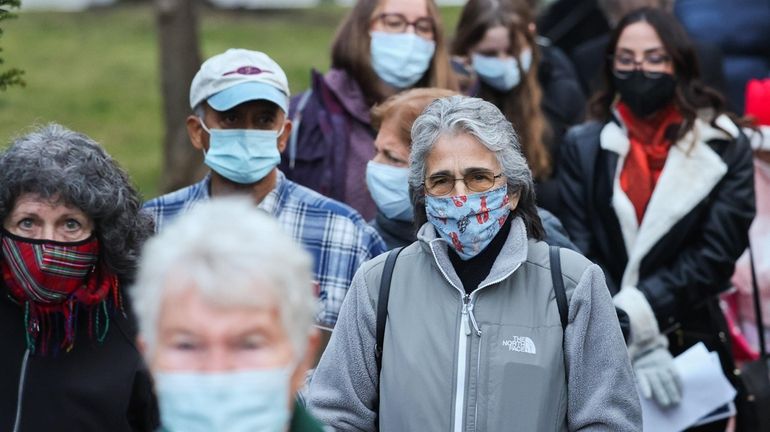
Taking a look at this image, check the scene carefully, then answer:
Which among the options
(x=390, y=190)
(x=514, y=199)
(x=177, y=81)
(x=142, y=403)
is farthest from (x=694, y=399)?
(x=177, y=81)

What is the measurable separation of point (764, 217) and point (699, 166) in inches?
32.9

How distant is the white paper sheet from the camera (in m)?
5.71

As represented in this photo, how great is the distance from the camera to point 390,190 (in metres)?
5.37

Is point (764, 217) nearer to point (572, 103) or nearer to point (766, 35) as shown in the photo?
point (572, 103)

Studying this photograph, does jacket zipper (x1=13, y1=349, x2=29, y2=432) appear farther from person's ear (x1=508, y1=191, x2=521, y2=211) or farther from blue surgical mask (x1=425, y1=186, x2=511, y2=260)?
person's ear (x1=508, y1=191, x2=521, y2=211)

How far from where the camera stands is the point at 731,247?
6.01 meters

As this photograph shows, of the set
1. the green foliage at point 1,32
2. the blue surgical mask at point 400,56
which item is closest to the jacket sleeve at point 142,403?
the green foliage at point 1,32

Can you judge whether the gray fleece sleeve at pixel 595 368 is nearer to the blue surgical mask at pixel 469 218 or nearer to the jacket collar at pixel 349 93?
the blue surgical mask at pixel 469 218

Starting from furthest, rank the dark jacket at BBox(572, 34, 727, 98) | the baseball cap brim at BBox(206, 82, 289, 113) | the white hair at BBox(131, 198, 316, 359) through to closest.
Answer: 1. the dark jacket at BBox(572, 34, 727, 98)
2. the baseball cap brim at BBox(206, 82, 289, 113)
3. the white hair at BBox(131, 198, 316, 359)

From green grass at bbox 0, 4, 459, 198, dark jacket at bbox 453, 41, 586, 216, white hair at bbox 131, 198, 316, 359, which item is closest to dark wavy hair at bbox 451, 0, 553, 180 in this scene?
dark jacket at bbox 453, 41, 586, 216

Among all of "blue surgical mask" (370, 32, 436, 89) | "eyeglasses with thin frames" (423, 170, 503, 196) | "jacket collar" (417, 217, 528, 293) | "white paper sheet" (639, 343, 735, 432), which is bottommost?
"white paper sheet" (639, 343, 735, 432)

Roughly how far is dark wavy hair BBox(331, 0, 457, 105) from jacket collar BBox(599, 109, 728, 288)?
0.98 m

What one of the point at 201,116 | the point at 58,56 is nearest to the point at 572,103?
the point at 201,116

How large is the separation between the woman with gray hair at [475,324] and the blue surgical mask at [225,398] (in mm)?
1342
